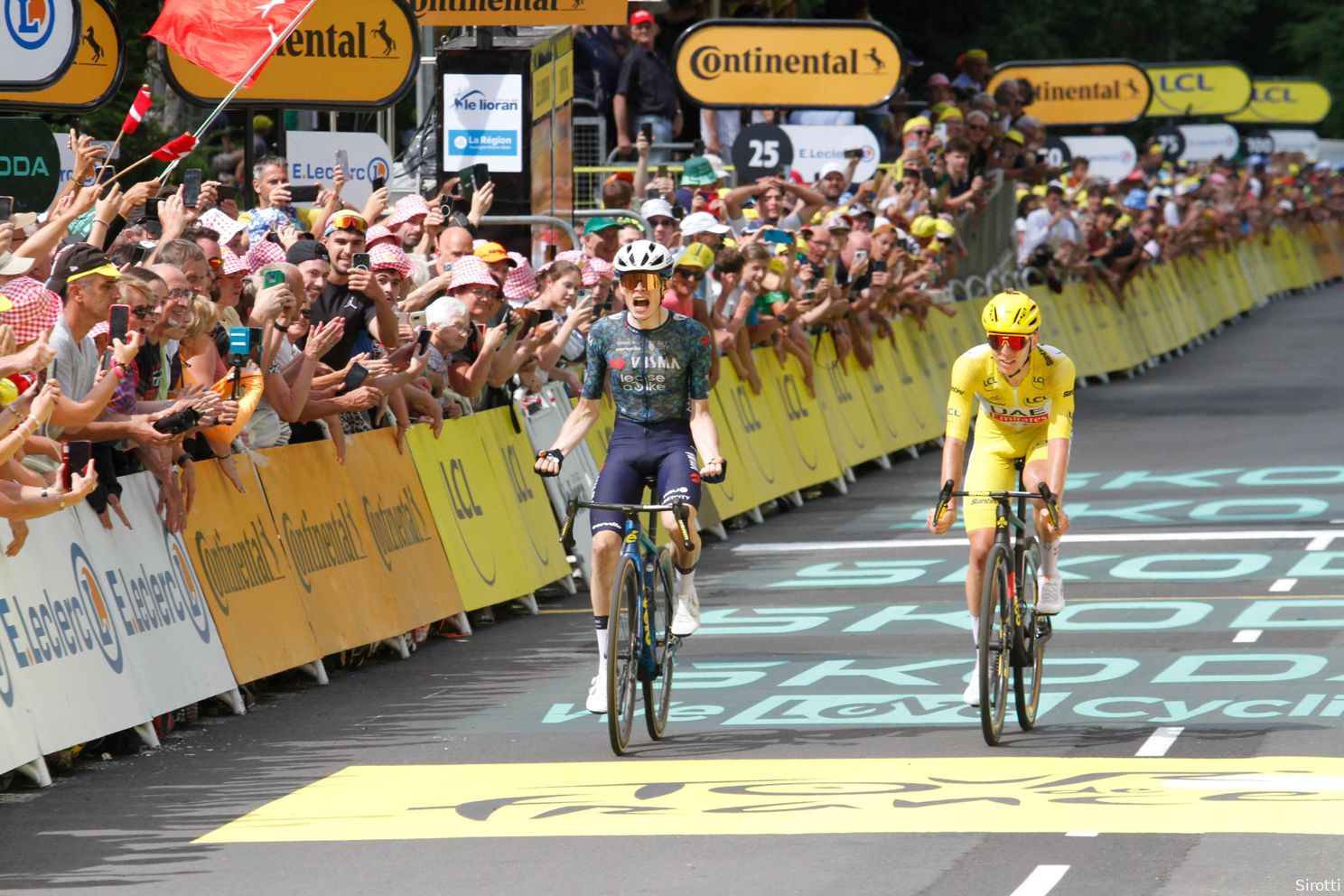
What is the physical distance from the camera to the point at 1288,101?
195 ft

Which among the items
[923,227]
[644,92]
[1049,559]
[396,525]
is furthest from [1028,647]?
[644,92]

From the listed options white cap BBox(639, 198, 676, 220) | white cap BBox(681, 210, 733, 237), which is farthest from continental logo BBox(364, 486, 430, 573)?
white cap BBox(639, 198, 676, 220)

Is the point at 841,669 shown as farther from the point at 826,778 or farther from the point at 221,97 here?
the point at 221,97

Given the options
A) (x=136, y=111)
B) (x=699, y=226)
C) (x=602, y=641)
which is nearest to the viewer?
(x=602, y=641)

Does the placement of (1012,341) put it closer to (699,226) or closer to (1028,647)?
(1028,647)

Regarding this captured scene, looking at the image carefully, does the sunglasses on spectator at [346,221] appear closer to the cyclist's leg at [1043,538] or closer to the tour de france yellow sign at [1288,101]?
the cyclist's leg at [1043,538]

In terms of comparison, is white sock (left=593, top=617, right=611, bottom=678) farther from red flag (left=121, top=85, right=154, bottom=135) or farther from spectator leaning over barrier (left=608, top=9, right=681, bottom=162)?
spectator leaning over barrier (left=608, top=9, right=681, bottom=162)

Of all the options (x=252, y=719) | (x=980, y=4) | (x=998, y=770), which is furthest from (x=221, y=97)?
(x=980, y=4)

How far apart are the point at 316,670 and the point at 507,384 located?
371 cm

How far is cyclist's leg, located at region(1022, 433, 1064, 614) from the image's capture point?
11188 millimetres

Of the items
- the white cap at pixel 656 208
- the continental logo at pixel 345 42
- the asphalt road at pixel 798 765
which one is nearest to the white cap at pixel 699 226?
the white cap at pixel 656 208

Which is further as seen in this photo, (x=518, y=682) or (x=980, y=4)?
(x=980, y=4)

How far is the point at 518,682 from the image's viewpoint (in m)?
12.3

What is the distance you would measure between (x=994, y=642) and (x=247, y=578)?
3887mm
